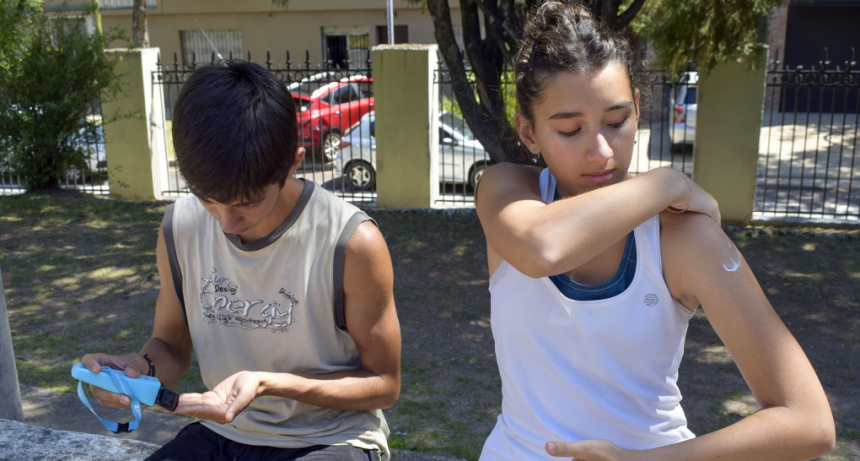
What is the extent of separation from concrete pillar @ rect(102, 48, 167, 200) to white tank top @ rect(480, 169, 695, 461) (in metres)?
9.01

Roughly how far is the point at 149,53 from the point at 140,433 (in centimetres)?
715

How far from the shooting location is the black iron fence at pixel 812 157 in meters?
7.78

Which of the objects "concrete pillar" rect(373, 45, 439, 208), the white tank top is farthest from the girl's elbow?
"concrete pillar" rect(373, 45, 439, 208)

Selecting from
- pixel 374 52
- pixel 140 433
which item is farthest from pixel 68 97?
pixel 140 433

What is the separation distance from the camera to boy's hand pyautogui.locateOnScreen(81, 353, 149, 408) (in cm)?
170

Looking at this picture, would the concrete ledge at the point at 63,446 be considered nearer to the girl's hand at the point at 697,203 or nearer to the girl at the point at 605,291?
the girl at the point at 605,291

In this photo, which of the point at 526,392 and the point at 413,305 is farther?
the point at 413,305

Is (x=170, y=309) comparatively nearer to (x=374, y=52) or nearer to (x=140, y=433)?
(x=140, y=433)

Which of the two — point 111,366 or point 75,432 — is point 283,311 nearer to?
point 111,366

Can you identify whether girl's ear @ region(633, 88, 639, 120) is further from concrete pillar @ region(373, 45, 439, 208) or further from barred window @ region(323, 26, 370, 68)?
barred window @ region(323, 26, 370, 68)

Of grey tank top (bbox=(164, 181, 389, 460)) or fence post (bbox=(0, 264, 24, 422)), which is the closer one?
grey tank top (bbox=(164, 181, 389, 460))

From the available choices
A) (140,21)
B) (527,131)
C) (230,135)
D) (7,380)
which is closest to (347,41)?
(140,21)

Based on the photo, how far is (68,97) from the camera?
9.28 metres

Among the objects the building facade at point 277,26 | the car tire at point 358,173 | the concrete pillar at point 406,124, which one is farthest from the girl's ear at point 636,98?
the building facade at point 277,26
